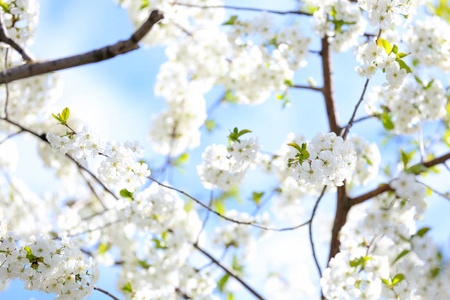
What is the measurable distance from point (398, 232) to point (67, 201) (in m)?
4.35

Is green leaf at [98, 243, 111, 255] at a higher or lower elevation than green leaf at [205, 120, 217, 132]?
lower

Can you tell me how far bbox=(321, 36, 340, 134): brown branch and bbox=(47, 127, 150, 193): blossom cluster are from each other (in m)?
1.88

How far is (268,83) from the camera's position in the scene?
4.34 meters

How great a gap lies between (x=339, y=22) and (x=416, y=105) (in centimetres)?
102

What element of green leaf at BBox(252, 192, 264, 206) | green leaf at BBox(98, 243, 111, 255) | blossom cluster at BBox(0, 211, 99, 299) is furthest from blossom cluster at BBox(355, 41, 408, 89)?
green leaf at BBox(98, 243, 111, 255)

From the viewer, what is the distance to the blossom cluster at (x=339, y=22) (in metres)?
3.58

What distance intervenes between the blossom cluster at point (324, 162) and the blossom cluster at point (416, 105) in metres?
1.91

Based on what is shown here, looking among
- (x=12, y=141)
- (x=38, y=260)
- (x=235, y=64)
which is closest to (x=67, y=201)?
(x=12, y=141)

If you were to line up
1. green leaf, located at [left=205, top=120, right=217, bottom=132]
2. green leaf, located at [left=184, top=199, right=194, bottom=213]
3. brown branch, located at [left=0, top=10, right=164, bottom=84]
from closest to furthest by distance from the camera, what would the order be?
brown branch, located at [left=0, top=10, right=164, bottom=84]
green leaf, located at [left=184, top=199, right=194, bottom=213]
green leaf, located at [left=205, top=120, right=217, bottom=132]

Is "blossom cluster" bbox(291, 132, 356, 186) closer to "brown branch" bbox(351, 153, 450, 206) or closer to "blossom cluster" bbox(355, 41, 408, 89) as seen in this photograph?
"blossom cluster" bbox(355, 41, 408, 89)

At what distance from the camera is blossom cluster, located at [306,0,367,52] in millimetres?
3578

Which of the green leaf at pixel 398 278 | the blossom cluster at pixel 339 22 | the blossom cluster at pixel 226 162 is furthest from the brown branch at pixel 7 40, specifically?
the green leaf at pixel 398 278

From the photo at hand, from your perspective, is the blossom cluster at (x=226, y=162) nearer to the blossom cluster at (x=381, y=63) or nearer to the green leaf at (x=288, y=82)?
the blossom cluster at (x=381, y=63)

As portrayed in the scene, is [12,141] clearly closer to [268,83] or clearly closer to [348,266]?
[268,83]
